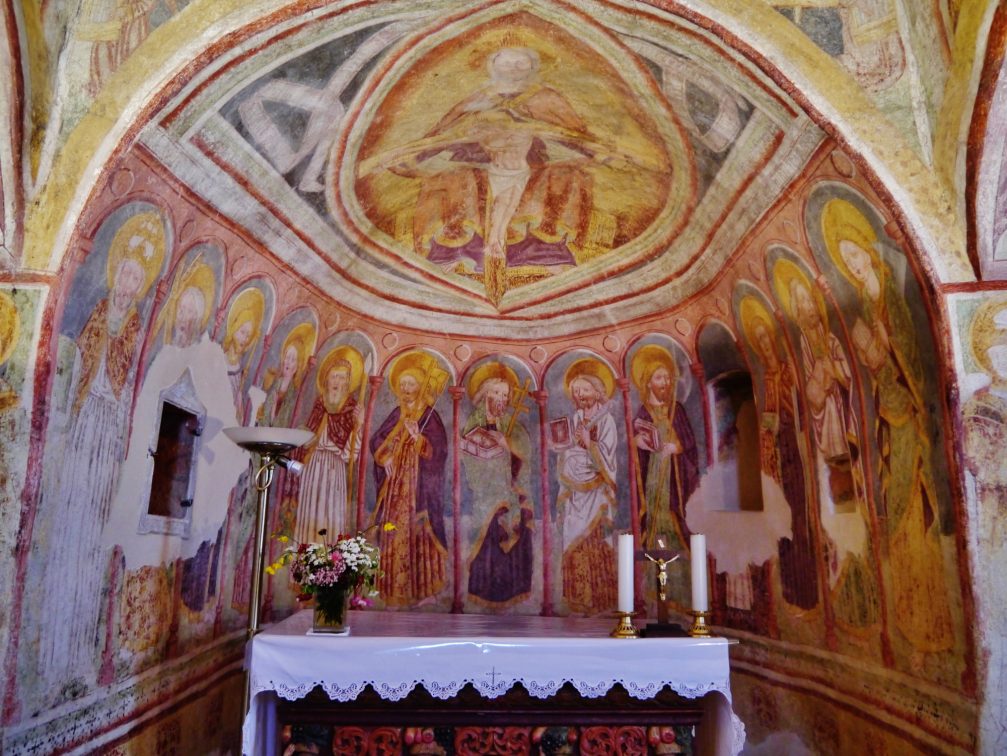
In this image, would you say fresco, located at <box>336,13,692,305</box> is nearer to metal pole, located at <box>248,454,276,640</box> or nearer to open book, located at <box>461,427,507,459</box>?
open book, located at <box>461,427,507,459</box>

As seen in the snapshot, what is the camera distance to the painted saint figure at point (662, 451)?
940cm

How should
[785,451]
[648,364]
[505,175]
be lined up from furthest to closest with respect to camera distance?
[648,364] → [505,175] → [785,451]

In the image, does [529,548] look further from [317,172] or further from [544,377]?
[317,172]

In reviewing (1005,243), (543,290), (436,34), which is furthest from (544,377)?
(1005,243)

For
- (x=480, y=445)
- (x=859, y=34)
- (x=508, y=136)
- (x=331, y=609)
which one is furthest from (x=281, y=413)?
(x=859, y=34)

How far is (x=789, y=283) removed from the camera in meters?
7.37

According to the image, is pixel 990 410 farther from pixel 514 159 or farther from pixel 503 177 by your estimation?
pixel 503 177

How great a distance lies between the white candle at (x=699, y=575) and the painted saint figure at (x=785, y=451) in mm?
2260

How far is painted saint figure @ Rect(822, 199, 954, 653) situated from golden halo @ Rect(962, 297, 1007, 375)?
1.60 feet

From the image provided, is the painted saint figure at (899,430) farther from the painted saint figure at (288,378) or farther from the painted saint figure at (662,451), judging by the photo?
the painted saint figure at (288,378)

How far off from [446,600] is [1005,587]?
596 centimetres

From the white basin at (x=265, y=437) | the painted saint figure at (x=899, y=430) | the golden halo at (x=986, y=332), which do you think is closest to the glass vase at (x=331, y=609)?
the white basin at (x=265, y=437)

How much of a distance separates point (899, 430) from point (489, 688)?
3.68 metres

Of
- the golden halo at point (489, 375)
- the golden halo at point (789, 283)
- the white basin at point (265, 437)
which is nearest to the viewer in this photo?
the white basin at point (265, 437)
